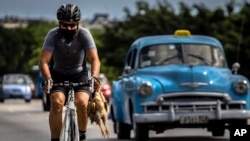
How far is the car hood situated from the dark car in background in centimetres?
3863

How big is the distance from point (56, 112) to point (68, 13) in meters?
1.02

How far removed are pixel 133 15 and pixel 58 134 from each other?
83113mm

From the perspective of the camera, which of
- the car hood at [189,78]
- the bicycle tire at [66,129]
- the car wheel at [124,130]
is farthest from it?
the car wheel at [124,130]

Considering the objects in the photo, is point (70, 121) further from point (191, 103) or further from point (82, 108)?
point (191, 103)

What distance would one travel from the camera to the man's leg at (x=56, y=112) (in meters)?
11.3

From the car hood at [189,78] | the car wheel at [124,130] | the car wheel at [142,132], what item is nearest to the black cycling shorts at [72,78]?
the car hood at [189,78]

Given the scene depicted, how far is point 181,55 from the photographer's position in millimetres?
18812

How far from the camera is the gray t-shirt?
38.1 feet

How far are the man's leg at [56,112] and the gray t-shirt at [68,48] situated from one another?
0.39m

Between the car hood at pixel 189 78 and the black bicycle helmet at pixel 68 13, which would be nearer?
the black bicycle helmet at pixel 68 13

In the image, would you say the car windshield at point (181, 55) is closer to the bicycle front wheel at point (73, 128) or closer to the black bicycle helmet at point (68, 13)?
the black bicycle helmet at point (68, 13)

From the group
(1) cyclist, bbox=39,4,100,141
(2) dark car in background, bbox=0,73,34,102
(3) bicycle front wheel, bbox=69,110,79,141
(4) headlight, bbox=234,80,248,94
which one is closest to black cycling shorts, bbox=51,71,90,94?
(1) cyclist, bbox=39,4,100,141

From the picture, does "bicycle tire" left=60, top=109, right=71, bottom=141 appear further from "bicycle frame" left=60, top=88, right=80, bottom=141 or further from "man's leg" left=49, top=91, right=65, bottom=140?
"man's leg" left=49, top=91, right=65, bottom=140

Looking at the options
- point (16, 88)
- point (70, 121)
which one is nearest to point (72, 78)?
point (70, 121)
